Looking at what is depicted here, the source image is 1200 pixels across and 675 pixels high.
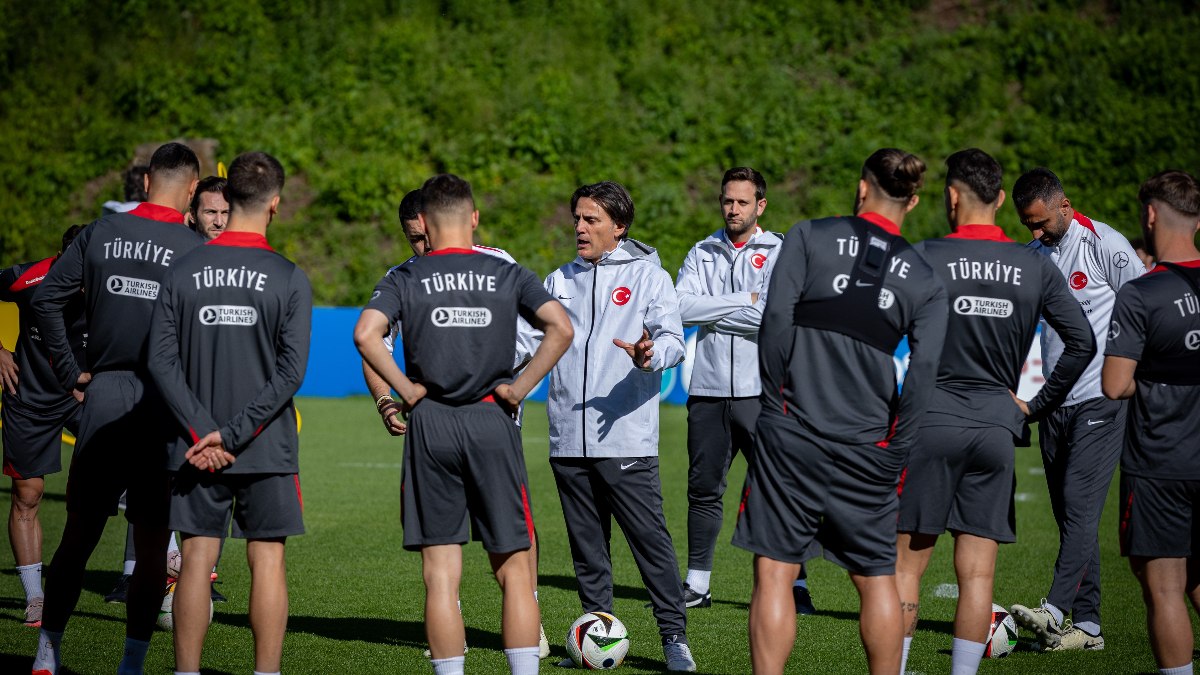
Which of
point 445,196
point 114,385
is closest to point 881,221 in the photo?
point 445,196

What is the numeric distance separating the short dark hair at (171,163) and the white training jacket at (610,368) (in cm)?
207

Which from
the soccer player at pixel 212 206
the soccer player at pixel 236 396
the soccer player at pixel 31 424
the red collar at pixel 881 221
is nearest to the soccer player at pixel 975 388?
the red collar at pixel 881 221

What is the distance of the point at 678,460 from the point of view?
14.8 meters

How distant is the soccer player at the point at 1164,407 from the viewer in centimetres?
540

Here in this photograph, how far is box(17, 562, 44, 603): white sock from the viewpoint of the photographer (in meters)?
7.22

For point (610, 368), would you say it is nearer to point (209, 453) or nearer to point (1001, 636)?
point (209, 453)

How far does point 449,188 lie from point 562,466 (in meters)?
1.92

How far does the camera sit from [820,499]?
195 inches

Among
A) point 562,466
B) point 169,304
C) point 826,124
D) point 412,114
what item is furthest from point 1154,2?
point 169,304

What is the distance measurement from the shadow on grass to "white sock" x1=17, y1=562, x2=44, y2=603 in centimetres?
321

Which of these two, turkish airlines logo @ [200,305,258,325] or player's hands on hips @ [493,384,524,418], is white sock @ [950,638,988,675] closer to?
player's hands on hips @ [493,384,524,418]

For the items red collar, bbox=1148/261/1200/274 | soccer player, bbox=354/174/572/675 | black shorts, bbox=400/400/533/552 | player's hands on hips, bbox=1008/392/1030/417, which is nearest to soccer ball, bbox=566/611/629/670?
soccer player, bbox=354/174/572/675

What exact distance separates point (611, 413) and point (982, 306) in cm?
204

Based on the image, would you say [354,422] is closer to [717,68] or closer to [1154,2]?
[717,68]
